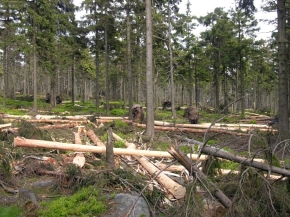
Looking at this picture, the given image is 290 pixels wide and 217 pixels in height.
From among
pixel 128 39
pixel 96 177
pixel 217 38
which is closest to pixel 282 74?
pixel 96 177

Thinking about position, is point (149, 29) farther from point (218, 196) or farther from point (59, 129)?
point (218, 196)

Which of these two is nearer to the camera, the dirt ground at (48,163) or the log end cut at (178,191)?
the dirt ground at (48,163)

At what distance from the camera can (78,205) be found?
5059 mm

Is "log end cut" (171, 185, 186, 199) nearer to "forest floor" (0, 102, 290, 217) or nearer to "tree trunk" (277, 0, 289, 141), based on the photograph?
"forest floor" (0, 102, 290, 217)

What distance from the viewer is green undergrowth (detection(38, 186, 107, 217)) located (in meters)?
4.81

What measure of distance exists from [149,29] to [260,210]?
1066 centimetres

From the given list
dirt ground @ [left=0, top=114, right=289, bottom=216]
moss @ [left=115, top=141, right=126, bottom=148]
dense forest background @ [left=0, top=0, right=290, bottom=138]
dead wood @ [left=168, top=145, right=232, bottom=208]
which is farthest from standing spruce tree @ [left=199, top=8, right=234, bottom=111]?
dead wood @ [left=168, top=145, right=232, bottom=208]

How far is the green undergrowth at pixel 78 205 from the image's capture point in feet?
15.8

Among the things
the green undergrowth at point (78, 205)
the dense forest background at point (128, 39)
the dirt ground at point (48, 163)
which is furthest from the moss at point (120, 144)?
the dense forest background at point (128, 39)

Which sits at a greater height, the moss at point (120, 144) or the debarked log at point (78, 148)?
the debarked log at point (78, 148)

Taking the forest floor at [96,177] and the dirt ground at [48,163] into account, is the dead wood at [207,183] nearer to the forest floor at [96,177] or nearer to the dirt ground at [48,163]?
the forest floor at [96,177]

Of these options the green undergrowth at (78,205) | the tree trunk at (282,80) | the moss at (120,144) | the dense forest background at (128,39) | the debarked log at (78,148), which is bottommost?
the green undergrowth at (78,205)

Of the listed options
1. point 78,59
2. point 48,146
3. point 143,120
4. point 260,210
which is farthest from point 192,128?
point 78,59

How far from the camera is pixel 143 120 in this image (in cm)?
1695
